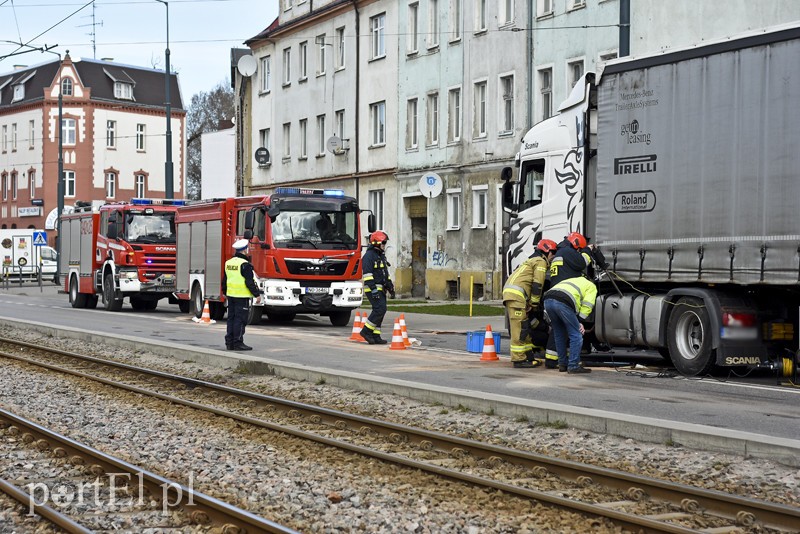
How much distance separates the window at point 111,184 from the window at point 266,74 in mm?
34420

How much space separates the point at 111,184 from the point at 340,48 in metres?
42.9

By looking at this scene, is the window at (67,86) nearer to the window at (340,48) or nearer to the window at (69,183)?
the window at (69,183)

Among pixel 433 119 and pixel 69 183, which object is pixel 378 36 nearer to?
pixel 433 119

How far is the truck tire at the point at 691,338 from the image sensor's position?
15.4 m

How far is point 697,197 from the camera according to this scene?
15.6 m

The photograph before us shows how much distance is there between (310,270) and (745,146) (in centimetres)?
1303

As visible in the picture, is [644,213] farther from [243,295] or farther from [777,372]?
[243,295]

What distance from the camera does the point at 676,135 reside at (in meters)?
15.9

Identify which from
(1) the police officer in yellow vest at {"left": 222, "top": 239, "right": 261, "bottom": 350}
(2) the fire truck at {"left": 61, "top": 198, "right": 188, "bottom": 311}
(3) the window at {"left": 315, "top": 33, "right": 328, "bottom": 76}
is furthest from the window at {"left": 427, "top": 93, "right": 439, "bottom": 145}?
(1) the police officer in yellow vest at {"left": 222, "top": 239, "right": 261, "bottom": 350}

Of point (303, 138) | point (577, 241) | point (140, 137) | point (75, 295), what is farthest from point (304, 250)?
point (140, 137)

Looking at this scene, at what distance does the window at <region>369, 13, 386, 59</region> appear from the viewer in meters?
45.4

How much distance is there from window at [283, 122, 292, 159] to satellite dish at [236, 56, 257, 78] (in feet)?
10.6

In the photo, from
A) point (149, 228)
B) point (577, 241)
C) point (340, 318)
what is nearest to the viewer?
point (577, 241)

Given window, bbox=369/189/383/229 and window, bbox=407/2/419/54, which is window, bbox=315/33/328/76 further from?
window, bbox=407/2/419/54
